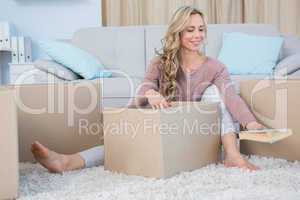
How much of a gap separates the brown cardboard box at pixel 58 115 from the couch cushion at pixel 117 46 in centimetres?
113

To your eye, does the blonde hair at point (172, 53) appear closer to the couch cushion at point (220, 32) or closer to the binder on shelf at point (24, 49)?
the couch cushion at point (220, 32)

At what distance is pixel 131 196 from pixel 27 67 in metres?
2.02

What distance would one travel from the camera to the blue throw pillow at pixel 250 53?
268 centimetres

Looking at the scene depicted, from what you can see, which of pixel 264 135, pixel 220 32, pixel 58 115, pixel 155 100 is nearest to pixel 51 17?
pixel 220 32

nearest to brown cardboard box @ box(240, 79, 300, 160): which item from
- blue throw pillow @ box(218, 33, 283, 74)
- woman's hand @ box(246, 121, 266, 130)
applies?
woman's hand @ box(246, 121, 266, 130)

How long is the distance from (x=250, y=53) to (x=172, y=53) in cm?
115

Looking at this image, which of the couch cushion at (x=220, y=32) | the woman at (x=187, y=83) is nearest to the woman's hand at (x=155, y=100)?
the woman at (x=187, y=83)

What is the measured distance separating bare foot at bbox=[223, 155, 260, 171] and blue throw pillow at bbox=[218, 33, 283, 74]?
1.28 m

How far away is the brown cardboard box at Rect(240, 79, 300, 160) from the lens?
1.57m

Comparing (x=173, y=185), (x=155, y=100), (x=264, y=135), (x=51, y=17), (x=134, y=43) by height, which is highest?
(x=51, y=17)

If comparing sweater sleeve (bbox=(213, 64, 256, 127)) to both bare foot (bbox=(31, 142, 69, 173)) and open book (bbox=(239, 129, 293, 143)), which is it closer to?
open book (bbox=(239, 129, 293, 143))

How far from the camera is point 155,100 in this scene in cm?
151

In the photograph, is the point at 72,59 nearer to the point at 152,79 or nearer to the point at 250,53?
the point at 152,79

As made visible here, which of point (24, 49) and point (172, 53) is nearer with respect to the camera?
point (172, 53)
